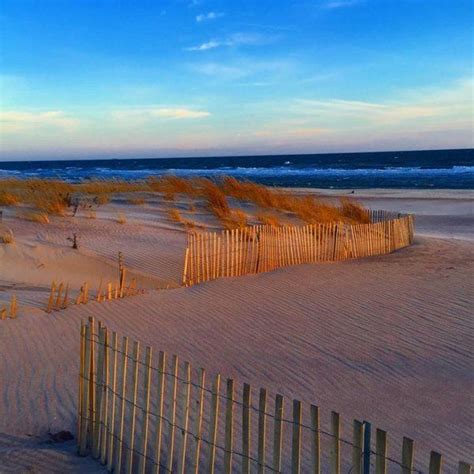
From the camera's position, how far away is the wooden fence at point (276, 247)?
11.4m

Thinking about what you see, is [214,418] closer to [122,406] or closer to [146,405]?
[146,405]

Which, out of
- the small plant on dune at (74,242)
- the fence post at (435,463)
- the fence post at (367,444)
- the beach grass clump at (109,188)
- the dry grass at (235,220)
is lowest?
the small plant on dune at (74,242)

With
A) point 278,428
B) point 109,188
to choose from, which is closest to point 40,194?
point 109,188

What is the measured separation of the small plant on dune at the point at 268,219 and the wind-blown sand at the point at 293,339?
16.1 feet

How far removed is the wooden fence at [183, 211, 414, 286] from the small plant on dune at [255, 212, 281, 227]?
3980 millimetres

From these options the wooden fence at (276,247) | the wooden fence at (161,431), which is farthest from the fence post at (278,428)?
the wooden fence at (276,247)

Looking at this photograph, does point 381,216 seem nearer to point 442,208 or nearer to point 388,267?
point 388,267

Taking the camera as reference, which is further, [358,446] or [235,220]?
[235,220]

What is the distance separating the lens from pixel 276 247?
1226 cm

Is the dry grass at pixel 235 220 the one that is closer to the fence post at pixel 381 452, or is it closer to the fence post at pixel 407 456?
the fence post at pixel 381 452

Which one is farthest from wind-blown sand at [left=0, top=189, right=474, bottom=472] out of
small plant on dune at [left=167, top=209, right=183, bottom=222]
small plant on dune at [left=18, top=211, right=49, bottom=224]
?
small plant on dune at [left=167, top=209, right=183, bottom=222]

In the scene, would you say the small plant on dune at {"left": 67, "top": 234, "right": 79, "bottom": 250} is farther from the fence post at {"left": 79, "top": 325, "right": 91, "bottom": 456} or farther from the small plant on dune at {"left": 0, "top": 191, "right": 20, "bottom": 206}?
the fence post at {"left": 79, "top": 325, "right": 91, "bottom": 456}

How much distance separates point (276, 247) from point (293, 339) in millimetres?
4643

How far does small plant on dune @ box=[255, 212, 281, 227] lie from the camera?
1795 cm
